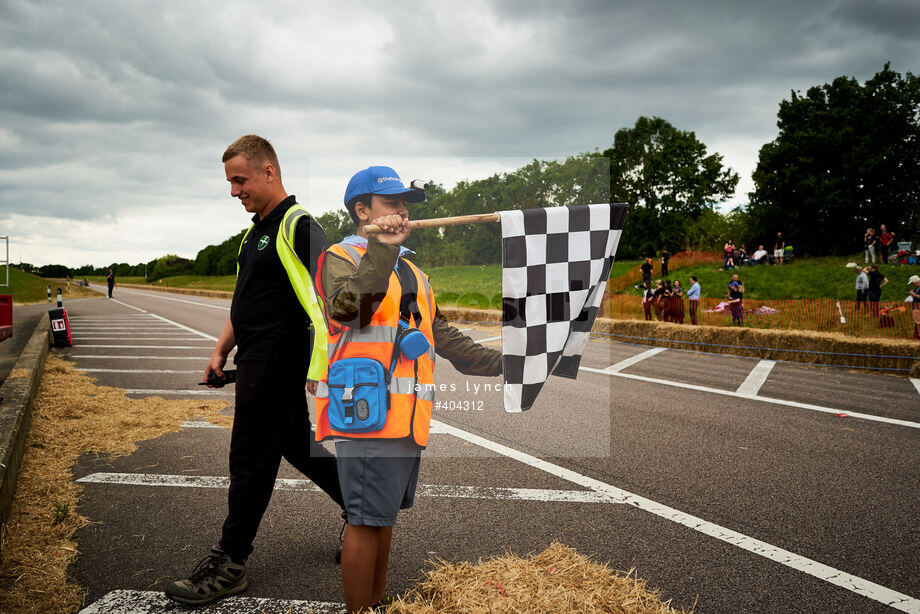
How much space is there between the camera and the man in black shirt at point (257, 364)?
2.57 metres

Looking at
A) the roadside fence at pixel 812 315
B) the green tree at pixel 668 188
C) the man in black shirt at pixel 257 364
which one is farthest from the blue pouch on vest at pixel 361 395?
the green tree at pixel 668 188

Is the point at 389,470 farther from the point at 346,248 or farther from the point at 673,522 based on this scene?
the point at 673,522

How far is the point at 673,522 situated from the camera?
3455mm

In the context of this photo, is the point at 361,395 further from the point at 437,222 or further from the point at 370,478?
the point at 437,222

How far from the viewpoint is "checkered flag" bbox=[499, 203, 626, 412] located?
7.61ft

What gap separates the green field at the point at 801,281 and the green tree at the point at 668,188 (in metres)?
23.6

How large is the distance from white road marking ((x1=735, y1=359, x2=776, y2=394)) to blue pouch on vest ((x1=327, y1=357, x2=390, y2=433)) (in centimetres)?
697

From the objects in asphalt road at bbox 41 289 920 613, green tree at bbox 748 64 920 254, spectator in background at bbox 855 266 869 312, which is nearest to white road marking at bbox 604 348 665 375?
asphalt road at bbox 41 289 920 613

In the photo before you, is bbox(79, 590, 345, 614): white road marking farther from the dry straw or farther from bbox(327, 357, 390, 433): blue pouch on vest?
bbox(327, 357, 390, 433): blue pouch on vest

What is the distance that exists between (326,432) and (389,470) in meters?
0.27

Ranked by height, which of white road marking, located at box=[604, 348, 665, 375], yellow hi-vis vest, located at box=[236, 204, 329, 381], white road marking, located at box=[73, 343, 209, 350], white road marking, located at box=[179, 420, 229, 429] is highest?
yellow hi-vis vest, located at box=[236, 204, 329, 381]

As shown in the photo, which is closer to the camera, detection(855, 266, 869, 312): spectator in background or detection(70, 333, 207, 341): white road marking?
detection(70, 333, 207, 341): white road marking

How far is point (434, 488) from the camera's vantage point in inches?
160

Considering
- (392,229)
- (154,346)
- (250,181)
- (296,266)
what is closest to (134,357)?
(154,346)
